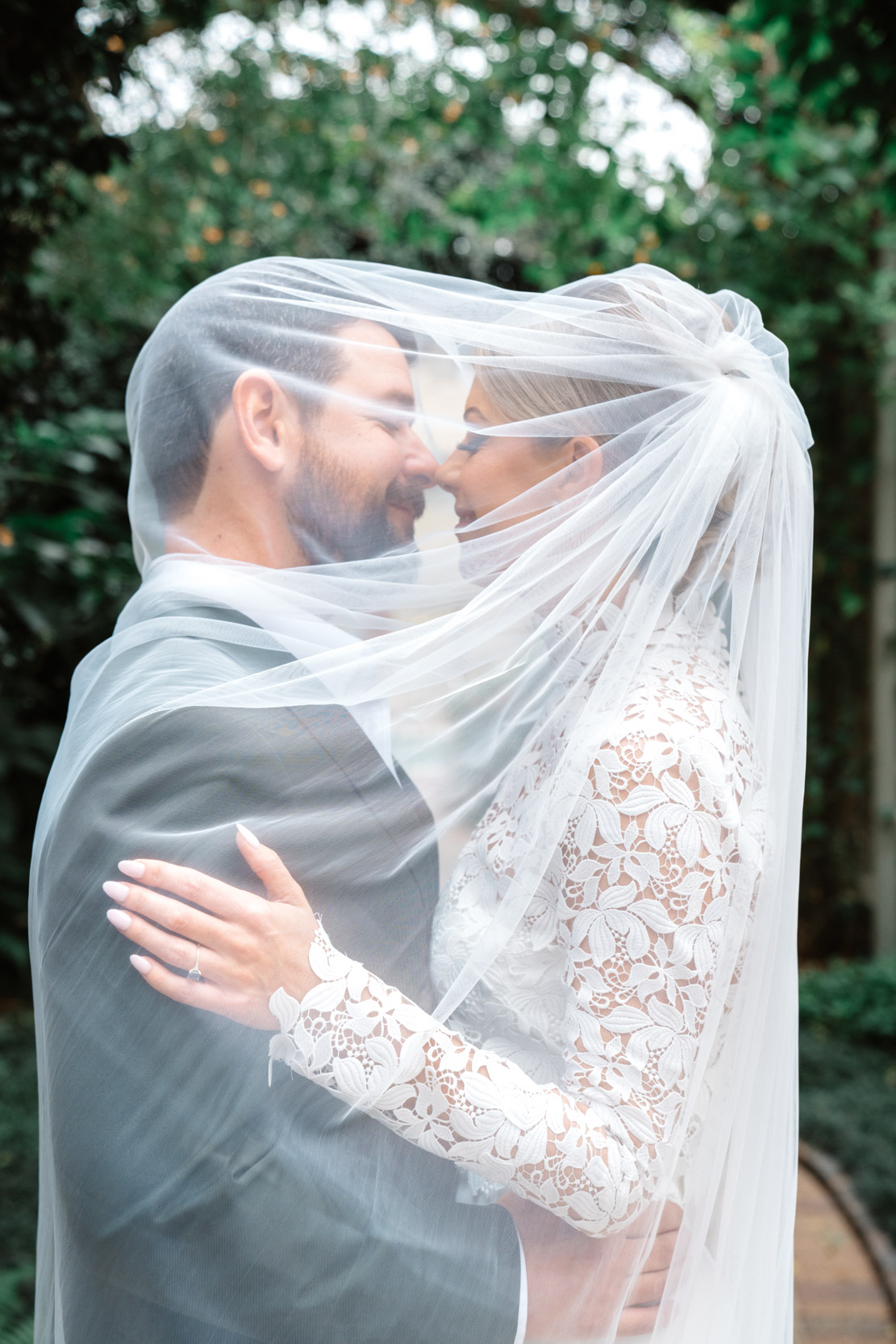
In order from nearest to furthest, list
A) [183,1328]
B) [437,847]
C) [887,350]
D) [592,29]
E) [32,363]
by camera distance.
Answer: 1. [183,1328]
2. [437,847]
3. [32,363]
4. [592,29]
5. [887,350]

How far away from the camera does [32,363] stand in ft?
9.68

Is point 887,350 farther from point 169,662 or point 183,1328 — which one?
point 183,1328

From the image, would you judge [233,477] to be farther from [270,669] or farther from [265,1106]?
[265,1106]

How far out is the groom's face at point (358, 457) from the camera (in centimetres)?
156

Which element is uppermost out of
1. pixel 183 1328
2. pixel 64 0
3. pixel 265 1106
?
pixel 64 0

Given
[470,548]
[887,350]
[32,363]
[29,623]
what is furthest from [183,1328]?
[887,350]

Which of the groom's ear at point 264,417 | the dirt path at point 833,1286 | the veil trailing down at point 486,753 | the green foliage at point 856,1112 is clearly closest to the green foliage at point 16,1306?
the veil trailing down at point 486,753

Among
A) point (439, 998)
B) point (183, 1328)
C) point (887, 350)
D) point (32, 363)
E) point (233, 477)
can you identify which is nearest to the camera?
point (183, 1328)

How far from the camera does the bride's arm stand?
121cm

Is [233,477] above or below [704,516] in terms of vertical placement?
below

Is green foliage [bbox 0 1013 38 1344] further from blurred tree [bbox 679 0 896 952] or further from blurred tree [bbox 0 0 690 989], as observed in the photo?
blurred tree [bbox 679 0 896 952]

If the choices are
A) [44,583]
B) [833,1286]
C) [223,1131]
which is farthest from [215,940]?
[44,583]

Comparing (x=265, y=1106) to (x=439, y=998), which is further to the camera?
(x=439, y=998)

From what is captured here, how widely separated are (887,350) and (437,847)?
499 cm
